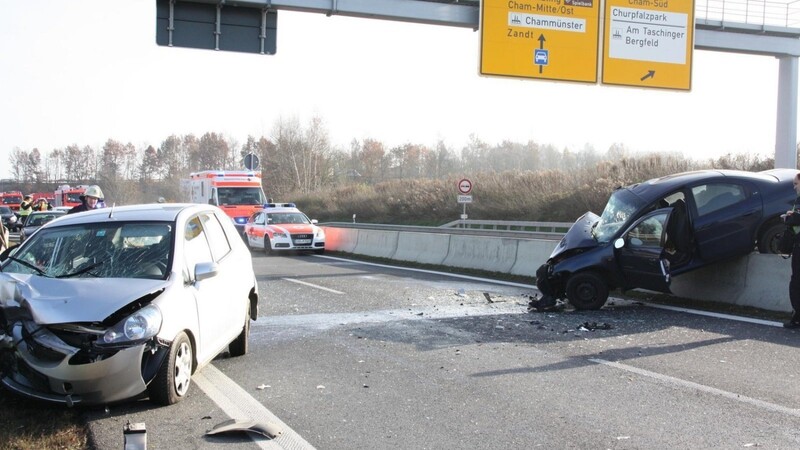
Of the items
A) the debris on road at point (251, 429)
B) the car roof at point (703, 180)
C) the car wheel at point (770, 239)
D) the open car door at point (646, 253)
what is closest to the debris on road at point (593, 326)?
the open car door at point (646, 253)

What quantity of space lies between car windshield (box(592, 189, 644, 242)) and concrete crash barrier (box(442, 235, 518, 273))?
508cm

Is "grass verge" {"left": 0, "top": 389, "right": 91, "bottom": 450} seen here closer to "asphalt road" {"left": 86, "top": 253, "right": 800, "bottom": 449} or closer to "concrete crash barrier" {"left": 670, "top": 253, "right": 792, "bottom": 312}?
"asphalt road" {"left": 86, "top": 253, "right": 800, "bottom": 449}

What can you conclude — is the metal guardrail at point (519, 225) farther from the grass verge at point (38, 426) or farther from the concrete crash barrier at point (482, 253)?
the grass verge at point (38, 426)

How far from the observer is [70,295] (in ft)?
17.2

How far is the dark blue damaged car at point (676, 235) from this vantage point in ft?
32.9

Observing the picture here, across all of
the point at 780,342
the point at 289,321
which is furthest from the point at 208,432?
the point at 780,342

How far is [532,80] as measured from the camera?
1602cm

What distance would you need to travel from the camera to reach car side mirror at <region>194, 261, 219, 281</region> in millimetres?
5896

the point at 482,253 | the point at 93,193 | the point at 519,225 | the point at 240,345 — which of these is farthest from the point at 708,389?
the point at 519,225

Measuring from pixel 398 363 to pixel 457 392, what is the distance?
116 cm

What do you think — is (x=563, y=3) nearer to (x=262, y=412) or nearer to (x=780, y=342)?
(x=780, y=342)

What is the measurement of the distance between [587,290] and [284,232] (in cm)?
1447

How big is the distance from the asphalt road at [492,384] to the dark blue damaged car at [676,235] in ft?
1.64

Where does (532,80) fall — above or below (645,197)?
above
